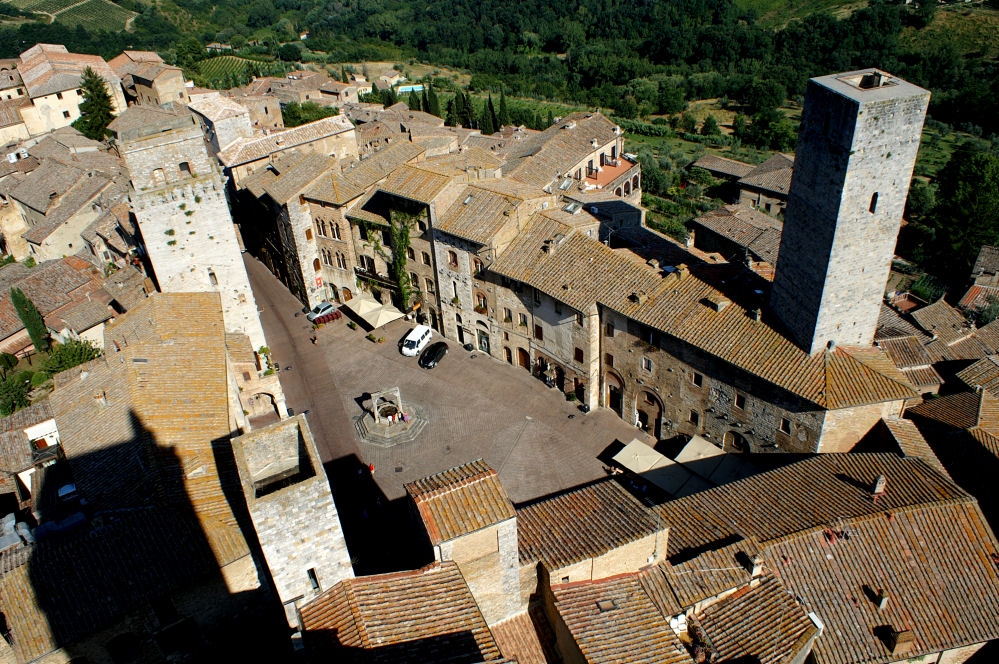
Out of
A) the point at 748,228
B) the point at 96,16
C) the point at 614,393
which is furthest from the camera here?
the point at 96,16

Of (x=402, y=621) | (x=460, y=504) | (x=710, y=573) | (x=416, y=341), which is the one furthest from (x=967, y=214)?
(x=402, y=621)

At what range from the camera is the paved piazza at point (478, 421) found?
3866 cm

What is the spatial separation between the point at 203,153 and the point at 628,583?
31336 millimetres

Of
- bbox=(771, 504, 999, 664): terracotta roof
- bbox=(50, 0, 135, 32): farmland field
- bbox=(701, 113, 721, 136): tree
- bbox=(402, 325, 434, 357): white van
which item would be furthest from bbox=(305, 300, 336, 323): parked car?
bbox=(50, 0, 135, 32): farmland field

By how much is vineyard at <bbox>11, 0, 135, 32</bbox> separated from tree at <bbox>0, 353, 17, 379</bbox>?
141 metres

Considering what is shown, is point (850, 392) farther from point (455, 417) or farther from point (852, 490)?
point (455, 417)

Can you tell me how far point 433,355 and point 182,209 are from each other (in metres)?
18.3

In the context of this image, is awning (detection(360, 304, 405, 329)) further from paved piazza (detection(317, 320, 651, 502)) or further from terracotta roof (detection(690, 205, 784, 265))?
terracotta roof (detection(690, 205, 784, 265))

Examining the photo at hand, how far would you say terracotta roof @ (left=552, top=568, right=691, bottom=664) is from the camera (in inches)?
870

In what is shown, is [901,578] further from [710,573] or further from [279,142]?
[279,142]

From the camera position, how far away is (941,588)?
26109mm

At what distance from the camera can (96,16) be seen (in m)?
164

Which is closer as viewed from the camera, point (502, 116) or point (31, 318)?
point (31, 318)

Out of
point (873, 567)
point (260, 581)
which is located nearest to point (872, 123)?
point (873, 567)
